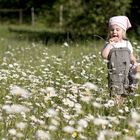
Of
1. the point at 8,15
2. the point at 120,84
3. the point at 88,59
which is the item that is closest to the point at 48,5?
the point at 8,15

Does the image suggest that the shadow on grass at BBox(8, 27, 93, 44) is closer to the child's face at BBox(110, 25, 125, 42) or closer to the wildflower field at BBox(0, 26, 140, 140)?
the wildflower field at BBox(0, 26, 140, 140)

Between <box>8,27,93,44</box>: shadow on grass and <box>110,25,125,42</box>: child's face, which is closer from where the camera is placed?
<box>110,25,125,42</box>: child's face

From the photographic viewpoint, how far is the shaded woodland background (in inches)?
781

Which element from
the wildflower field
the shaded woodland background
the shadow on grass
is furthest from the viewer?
the shaded woodland background

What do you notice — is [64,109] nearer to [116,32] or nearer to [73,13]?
[116,32]

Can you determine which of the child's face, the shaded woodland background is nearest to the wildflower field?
the child's face

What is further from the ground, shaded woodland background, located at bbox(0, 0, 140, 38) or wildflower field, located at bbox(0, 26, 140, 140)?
shaded woodland background, located at bbox(0, 0, 140, 38)

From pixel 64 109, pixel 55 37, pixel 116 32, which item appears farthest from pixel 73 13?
pixel 64 109

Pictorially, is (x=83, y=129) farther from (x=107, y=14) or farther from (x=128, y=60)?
(x=107, y=14)

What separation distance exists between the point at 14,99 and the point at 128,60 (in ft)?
4.43

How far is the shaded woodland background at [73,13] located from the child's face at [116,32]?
33.4ft

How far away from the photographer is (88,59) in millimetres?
Result: 8438

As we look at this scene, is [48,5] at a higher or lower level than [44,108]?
higher

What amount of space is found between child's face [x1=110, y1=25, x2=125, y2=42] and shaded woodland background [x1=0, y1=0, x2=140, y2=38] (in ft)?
33.4
